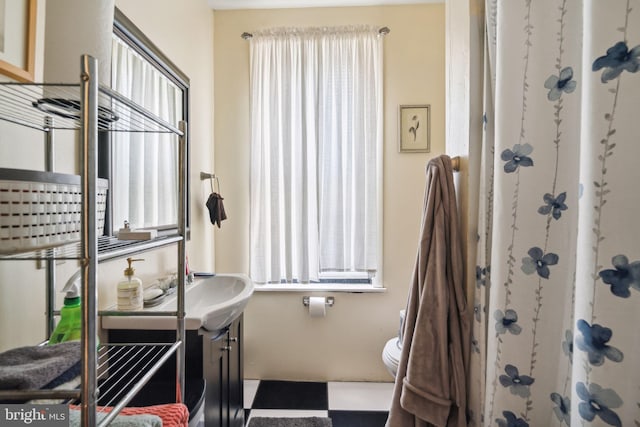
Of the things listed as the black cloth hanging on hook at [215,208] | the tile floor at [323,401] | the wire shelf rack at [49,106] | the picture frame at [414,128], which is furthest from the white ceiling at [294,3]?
the tile floor at [323,401]

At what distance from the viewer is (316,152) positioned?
2111mm

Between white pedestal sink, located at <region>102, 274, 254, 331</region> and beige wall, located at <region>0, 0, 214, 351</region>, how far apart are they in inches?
6.1

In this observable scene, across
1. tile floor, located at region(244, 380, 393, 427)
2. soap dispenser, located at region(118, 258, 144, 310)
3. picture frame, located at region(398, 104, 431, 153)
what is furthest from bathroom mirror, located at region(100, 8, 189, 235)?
picture frame, located at region(398, 104, 431, 153)

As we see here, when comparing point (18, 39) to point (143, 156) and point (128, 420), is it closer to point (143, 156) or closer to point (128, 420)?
point (143, 156)

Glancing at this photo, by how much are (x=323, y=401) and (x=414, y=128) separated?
77.3 inches

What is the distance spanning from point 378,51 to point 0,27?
1.94m

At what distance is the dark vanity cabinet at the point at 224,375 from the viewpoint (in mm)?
1157

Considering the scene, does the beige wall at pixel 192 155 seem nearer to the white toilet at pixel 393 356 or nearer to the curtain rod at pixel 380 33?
the curtain rod at pixel 380 33

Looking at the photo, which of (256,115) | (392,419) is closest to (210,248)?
(256,115)

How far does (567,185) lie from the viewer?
743 mm

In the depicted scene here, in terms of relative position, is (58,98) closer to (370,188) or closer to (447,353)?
(447,353)

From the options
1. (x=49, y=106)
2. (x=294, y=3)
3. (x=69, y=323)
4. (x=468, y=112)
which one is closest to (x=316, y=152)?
(x=294, y=3)

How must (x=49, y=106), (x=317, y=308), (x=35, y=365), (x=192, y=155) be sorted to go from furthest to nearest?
(x=317, y=308) → (x=192, y=155) → (x=49, y=106) → (x=35, y=365)

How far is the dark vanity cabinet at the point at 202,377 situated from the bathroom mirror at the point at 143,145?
446 mm
